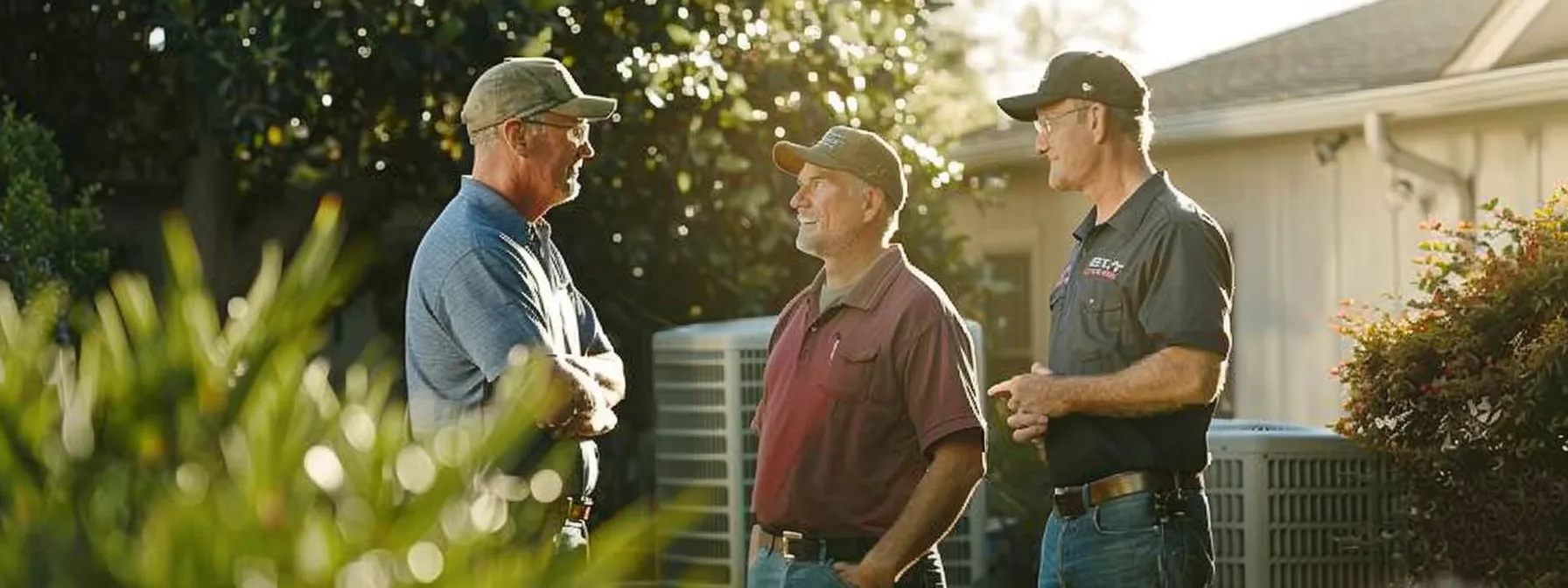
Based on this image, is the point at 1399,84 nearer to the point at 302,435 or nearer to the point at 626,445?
the point at 626,445

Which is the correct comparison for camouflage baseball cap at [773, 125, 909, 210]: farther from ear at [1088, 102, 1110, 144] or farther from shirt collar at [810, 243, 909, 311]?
ear at [1088, 102, 1110, 144]

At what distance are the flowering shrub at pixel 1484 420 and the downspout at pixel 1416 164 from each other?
515 cm

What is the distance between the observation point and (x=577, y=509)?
5496 millimetres

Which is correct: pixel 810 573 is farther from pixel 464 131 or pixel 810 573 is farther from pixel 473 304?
pixel 464 131

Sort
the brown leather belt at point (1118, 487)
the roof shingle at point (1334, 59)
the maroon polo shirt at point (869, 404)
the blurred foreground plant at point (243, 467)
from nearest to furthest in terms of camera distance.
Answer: the blurred foreground plant at point (243, 467) < the brown leather belt at point (1118, 487) < the maroon polo shirt at point (869, 404) < the roof shingle at point (1334, 59)

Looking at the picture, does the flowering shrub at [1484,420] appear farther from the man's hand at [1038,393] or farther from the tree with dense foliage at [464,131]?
the tree with dense foliage at [464,131]

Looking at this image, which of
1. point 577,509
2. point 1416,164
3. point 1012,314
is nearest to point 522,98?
point 577,509

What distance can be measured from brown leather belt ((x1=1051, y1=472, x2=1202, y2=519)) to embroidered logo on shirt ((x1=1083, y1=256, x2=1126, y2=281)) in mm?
405

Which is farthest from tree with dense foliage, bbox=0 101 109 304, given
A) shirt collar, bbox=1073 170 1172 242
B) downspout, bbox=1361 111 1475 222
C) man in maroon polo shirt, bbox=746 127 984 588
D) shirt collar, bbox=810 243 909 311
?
shirt collar, bbox=1073 170 1172 242

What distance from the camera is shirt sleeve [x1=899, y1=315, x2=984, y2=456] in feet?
17.1

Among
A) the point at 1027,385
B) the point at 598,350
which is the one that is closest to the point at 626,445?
the point at 598,350

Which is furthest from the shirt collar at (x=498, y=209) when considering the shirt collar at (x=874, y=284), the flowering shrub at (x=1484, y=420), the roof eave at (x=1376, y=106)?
the roof eave at (x=1376, y=106)

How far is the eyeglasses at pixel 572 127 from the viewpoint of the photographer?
5.52m

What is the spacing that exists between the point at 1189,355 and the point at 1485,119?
872 cm
